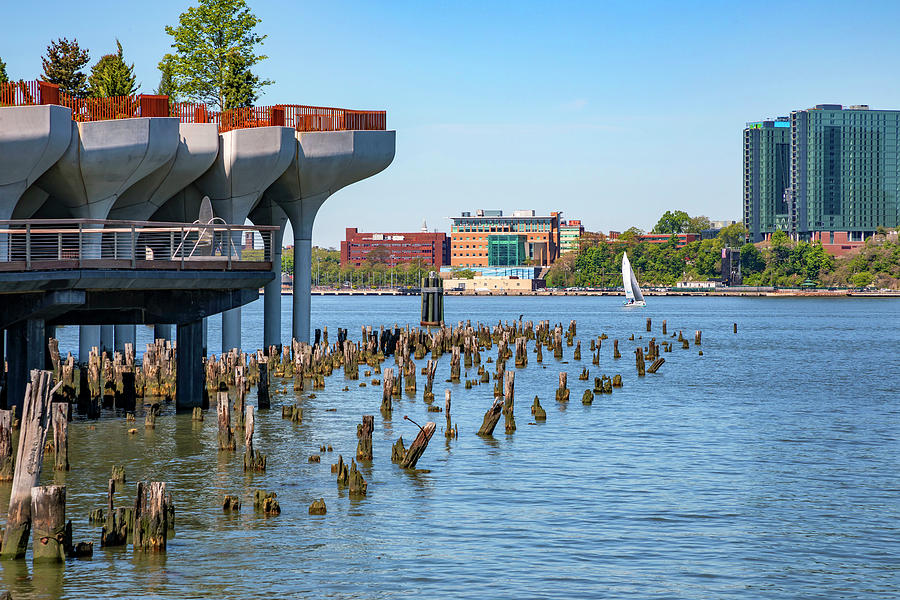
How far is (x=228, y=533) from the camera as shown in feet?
74.3

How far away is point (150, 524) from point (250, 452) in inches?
314

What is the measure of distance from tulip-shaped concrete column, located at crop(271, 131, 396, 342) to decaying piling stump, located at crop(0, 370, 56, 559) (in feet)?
128

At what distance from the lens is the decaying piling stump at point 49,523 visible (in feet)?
62.3

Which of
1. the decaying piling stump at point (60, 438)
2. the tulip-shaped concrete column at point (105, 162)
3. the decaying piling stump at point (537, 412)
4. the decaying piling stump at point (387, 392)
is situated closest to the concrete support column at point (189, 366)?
the decaying piling stump at point (387, 392)

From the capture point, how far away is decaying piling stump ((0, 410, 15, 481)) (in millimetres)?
26562

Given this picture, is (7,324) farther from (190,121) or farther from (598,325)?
(598,325)

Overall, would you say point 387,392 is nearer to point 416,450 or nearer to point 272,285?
point 416,450

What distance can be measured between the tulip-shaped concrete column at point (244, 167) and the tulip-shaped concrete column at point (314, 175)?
1.74 metres

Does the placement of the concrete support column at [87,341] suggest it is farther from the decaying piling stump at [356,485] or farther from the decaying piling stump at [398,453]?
the decaying piling stump at [356,485]

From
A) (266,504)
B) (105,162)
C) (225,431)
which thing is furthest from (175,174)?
(266,504)

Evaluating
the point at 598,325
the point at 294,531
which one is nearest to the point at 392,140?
the point at 294,531

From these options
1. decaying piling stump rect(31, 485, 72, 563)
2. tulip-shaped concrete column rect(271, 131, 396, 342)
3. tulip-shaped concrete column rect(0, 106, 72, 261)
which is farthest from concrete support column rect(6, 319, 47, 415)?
tulip-shaped concrete column rect(271, 131, 396, 342)

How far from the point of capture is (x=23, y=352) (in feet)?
106

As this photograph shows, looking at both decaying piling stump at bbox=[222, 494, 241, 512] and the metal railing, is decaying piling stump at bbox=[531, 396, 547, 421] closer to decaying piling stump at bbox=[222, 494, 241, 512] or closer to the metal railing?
the metal railing
